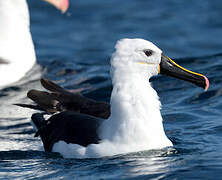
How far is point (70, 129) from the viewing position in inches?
283

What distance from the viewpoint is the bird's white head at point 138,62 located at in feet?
22.4

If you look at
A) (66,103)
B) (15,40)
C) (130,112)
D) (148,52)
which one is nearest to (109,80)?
(15,40)


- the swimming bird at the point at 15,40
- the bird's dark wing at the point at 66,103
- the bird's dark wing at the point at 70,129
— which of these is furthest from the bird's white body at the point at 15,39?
the bird's dark wing at the point at 70,129

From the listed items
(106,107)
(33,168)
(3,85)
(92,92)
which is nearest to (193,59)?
(92,92)

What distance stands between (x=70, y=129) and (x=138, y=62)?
1.08 meters

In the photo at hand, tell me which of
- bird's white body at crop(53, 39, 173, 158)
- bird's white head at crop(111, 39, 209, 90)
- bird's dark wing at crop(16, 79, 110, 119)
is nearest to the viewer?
bird's white body at crop(53, 39, 173, 158)

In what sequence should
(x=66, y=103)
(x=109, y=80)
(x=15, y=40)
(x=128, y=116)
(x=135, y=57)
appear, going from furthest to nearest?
(x=15, y=40) < (x=109, y=80) < (x=66, y=103) < (x=135, y=57) < (x=128, y=116)

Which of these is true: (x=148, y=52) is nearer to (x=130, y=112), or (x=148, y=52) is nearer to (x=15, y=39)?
(x=130, y=112)

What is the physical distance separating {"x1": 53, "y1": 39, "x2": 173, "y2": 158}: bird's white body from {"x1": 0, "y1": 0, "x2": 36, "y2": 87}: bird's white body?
532cm

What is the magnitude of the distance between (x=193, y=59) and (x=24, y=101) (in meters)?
3.76

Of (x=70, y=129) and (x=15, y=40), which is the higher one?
(x=15, y=40)

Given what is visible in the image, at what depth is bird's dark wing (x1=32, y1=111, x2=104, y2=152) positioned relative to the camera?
6930mm

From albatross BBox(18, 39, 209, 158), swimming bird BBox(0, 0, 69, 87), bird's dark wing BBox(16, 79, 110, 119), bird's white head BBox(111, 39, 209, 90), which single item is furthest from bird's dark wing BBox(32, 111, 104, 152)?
swimming bird BBox(0, 0, 69, 87)

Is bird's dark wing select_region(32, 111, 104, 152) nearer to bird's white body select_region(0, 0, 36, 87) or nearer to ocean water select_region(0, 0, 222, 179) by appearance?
ocean water select_region(0, 0, 222, 179)
